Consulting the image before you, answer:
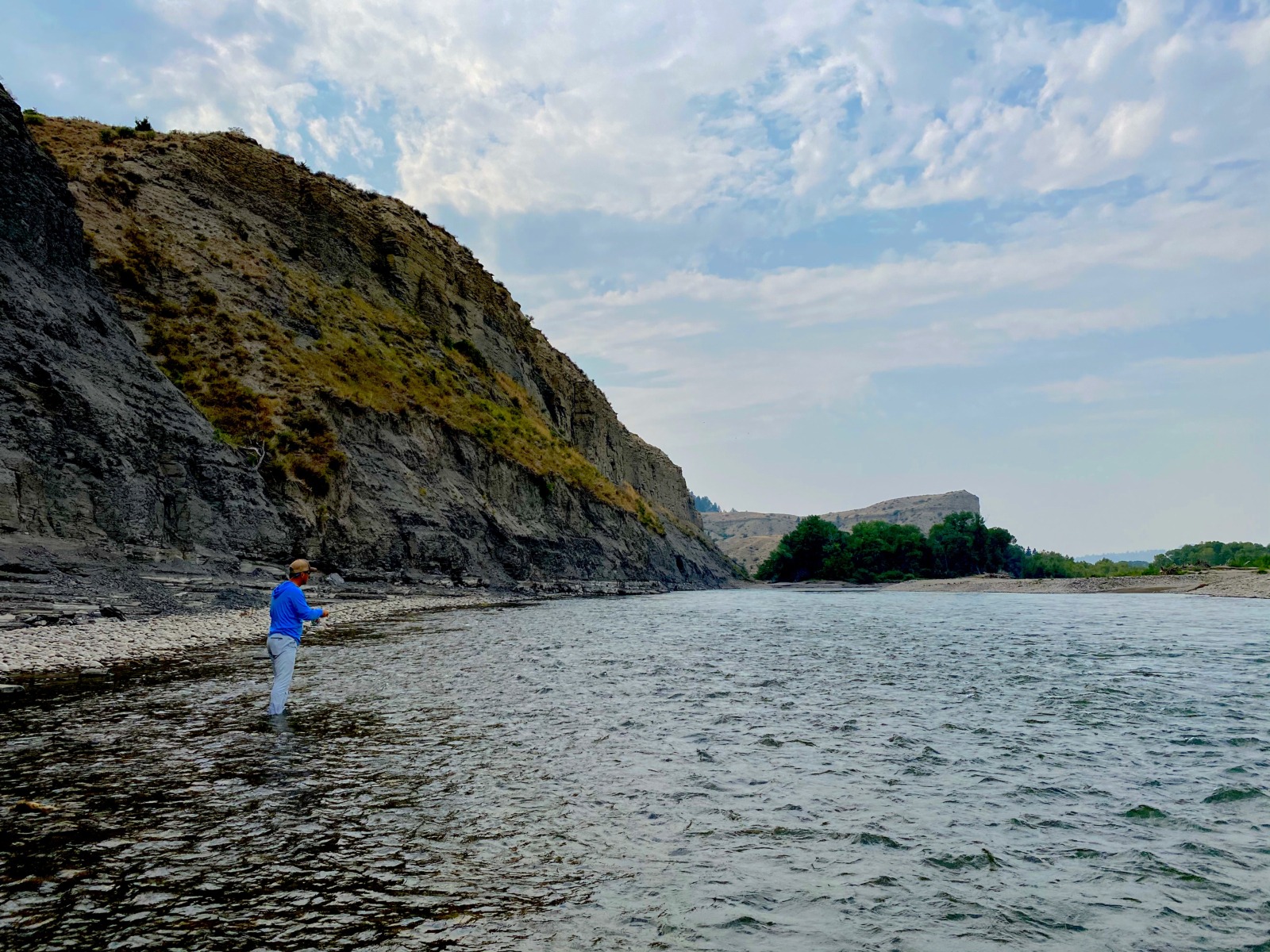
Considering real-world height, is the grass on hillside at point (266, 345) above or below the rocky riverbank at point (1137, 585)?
above

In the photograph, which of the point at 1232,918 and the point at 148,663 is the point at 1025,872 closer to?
the point at 1232,918

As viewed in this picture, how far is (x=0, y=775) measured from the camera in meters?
9.34

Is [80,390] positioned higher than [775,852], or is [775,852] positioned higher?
[80,390]

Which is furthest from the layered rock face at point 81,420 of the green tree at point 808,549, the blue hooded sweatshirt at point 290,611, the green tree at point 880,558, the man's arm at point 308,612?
the green tree at point 808,549

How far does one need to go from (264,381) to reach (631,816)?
2051 inches

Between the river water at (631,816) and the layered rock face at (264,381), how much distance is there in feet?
70.6

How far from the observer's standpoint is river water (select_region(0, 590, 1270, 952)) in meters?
6.29

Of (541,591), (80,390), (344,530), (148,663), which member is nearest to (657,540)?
(541,591)

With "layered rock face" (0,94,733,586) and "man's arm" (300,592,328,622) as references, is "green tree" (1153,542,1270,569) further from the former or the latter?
"man's arm" (300,592,328,622)

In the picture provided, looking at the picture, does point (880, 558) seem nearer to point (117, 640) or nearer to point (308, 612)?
point (117, 640)

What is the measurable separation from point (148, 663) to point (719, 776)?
14684mm

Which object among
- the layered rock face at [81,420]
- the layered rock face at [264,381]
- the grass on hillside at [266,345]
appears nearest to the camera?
the layered rock face at [81,420]

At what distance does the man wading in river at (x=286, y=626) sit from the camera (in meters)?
13.5

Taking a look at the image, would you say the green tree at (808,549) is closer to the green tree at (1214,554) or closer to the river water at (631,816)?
the green tree at (1214,554)
